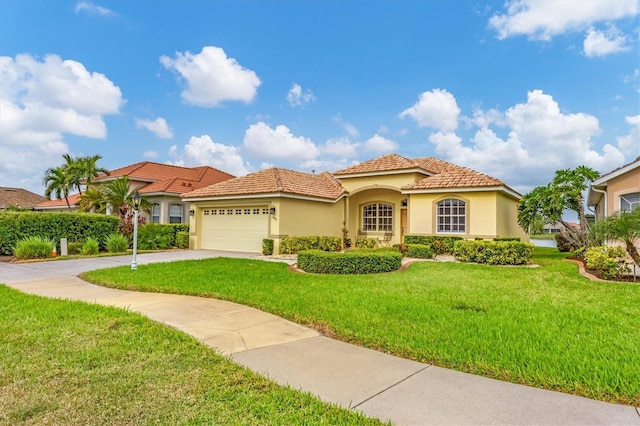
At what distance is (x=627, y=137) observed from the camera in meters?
15.1

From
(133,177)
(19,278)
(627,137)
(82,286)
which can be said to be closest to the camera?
(82,286)

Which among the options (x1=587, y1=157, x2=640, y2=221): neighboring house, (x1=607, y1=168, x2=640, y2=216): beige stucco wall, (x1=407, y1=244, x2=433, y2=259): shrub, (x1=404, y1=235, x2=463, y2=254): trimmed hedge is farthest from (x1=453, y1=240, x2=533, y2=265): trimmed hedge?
(x1=607, y1=168, x2=640, y2=216): beige stucco wall

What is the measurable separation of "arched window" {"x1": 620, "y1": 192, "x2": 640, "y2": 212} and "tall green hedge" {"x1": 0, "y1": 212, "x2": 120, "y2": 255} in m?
23.8

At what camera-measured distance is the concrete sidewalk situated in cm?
312

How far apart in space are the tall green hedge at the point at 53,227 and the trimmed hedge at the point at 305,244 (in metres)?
10.0

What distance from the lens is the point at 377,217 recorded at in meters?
21.6

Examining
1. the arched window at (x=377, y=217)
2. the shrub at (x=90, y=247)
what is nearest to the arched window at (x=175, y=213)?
the shrub at (x=90, y=247)

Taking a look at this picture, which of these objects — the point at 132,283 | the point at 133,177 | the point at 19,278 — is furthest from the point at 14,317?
the point at 133,177

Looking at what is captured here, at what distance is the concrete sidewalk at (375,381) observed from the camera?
10.2 feet

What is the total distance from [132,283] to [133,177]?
65.7ft

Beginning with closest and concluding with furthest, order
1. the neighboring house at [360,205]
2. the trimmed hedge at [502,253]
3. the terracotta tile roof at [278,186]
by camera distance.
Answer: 1. the trimmed hedge at [502,253]
2. the neighboring house at [360,205]
3. the terracotta tile roof at [278,186]

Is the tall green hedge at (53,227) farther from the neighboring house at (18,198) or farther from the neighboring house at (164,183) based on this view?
the neighboring house at (18,198)

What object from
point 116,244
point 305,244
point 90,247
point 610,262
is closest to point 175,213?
point 116,244

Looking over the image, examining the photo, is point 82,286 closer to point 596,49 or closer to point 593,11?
point 593,11
